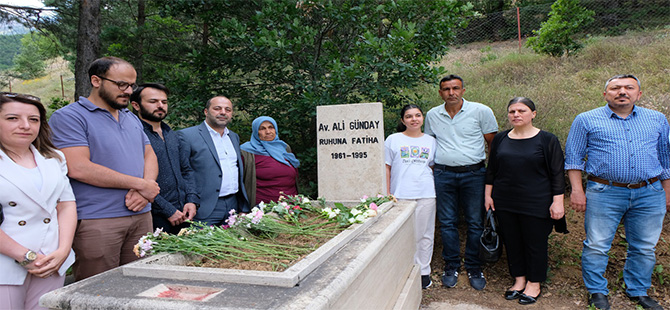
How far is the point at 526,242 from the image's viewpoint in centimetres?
357

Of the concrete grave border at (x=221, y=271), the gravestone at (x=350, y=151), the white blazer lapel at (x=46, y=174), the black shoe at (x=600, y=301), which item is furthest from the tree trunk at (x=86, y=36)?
the black shoe at (x=600, y=301)

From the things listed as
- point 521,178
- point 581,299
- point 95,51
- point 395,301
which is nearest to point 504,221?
point 521,178

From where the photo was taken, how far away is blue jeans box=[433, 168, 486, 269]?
12.7 feet

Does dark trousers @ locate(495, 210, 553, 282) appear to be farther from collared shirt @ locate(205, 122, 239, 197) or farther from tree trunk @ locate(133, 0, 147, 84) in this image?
tree trunk @ locate(133, 0, 147, 84)

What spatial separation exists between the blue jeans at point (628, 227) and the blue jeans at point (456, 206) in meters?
0.88

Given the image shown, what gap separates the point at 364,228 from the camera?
8.97 ft

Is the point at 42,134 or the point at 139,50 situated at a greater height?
the point at 139,50

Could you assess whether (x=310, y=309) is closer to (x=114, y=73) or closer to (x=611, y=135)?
(x=114, y=73)

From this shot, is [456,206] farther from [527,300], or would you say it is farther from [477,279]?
[527,300]

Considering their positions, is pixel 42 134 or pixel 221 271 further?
pixel 42 134

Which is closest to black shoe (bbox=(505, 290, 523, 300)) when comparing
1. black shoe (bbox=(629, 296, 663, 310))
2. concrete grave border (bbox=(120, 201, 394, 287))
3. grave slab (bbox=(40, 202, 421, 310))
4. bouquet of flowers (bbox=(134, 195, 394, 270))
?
black shoe (bbox=(629, 296, 663, 310))

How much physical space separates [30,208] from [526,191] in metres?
→ 3.36

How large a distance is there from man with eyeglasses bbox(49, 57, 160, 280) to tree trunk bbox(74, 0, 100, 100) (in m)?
3.59

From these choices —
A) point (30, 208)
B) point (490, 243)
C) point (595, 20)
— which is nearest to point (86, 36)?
point (30, 208)
